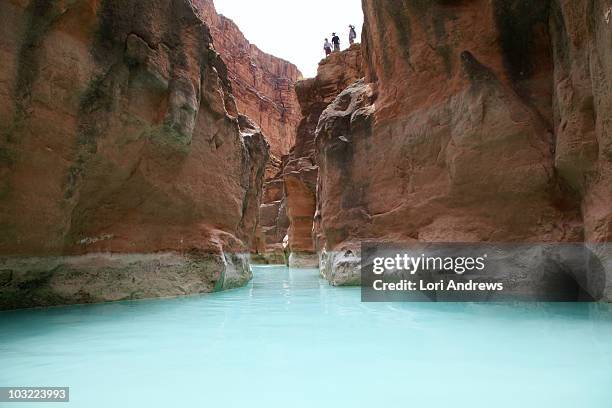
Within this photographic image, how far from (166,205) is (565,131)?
19.6 feet

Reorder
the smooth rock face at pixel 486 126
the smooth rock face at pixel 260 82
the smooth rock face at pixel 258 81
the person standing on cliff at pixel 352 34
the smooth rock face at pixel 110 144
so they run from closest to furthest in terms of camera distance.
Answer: the smooth rock face at pixel 110 144
the smooth rock face at pixel 486 126
the person standing on cliff at pixel 352 34
the smooth rock face at pixel 260 82
the smooth rock face at pixel 258 81

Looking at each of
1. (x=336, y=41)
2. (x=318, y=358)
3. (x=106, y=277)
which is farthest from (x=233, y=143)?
(x=336, y=41)

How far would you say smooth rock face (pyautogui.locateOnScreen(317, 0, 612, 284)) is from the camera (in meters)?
5.00

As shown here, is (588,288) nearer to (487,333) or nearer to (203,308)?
(487,333)

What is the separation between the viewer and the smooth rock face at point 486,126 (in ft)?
16.4

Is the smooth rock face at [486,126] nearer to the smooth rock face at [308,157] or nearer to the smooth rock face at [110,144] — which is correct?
the smooth rock face at [110,144]

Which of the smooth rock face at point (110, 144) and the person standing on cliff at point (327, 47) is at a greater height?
the person standing on cliff at point (327, 47)

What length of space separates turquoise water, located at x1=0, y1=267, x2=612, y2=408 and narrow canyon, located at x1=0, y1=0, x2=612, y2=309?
1.28 m

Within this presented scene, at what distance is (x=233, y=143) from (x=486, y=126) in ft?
15.9

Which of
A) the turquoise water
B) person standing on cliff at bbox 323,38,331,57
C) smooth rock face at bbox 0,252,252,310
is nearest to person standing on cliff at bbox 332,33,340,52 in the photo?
person standing on cliff at bbox 323,38,331,57

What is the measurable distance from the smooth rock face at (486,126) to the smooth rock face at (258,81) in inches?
1428

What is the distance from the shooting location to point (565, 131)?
5.26m

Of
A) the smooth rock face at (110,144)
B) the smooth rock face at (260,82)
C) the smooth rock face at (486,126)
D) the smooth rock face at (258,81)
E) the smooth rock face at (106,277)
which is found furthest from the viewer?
the smooth rock face at (258,81)

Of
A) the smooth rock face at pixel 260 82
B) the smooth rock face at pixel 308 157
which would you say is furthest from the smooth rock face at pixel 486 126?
the smooth rock face at pixel 260 82
